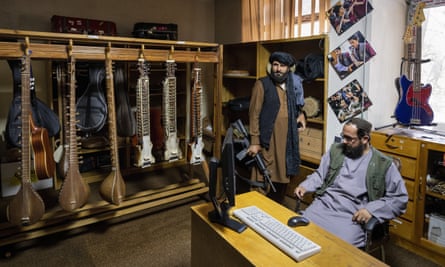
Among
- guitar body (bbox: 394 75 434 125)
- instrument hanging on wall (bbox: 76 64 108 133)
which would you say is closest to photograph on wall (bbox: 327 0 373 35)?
guitar body (bbox: 394 75 434 125)

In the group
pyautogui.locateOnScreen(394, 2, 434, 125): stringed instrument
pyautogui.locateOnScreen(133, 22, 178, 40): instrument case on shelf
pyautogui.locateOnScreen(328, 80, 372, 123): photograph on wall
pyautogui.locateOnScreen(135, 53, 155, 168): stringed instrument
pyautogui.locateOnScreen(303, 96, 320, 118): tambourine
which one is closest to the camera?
pyautogui.locateOnScreen(135, 53, 155, 168): stringed instrument

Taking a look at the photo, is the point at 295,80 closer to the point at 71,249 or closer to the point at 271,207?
the point at 271,207

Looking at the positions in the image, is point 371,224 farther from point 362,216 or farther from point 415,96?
point 415,96

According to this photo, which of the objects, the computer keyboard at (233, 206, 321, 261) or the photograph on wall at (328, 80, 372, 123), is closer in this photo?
the computer keyboard at (233, 206, 321, 261)

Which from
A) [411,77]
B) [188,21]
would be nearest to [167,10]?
[188,21]

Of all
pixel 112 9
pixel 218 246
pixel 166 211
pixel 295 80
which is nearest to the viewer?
pixel 218 246

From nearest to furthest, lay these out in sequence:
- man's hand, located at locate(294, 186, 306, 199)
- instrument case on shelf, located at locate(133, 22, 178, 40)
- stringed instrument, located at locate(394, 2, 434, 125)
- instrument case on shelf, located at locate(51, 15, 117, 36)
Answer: man's hand, located at locate(294, 186, 306, 199) → stringed instrument, located at locate(394, 2, 434, 125) → instrument case on shelf, located at locate(51, 15, 117, 36) → instrument case on shelf, located at locate(133, 22, 178, 40)

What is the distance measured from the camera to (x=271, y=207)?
5.78 ft

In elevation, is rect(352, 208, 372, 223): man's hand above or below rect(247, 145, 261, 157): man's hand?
below

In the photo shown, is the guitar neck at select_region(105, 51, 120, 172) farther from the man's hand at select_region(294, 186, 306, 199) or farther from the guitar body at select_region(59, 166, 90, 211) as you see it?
the man's hand at select_region(294, 186, 306, 199)

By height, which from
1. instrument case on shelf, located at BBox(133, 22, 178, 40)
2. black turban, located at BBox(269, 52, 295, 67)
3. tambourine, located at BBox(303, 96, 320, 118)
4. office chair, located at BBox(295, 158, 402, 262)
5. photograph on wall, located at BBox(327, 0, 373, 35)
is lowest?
office chair, located at BBox(295, 158, 402, 262)

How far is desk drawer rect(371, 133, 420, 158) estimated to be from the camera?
2451mm

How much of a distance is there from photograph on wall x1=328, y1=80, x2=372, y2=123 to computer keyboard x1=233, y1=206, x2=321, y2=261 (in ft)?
5.62

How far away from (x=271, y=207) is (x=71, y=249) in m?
1.79
